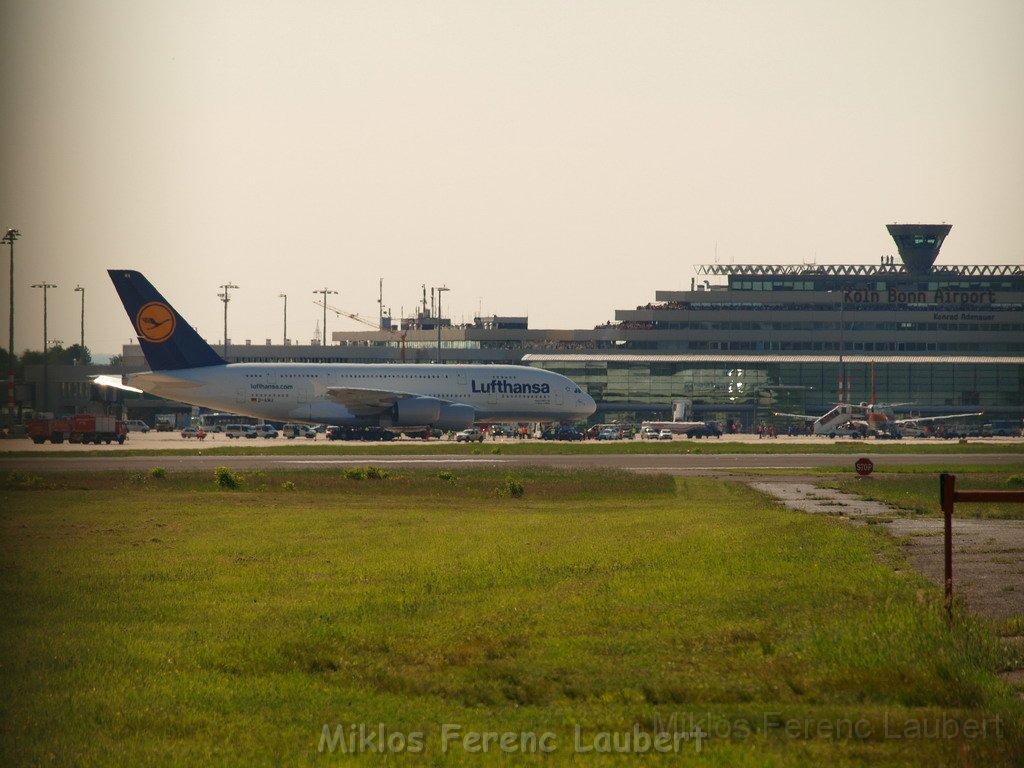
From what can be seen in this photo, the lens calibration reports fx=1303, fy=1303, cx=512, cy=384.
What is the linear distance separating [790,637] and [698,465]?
5078 centimetres

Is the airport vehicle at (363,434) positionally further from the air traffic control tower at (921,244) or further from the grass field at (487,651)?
the air traffic control tower at (921,244)

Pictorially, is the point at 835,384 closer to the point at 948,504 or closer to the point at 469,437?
the point at 469,437

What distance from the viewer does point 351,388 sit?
316ft

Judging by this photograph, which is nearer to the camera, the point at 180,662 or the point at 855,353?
the point at 180,662

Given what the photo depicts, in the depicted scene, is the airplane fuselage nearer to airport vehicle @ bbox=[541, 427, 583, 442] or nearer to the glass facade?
airport vehicle @ bbox=[541, 427, 583, 442]

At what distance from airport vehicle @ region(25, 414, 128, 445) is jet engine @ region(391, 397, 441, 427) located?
20.1m

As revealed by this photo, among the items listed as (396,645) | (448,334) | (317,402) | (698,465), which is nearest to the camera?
(396,645)

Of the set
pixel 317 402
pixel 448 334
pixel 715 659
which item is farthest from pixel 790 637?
pixel 448 334

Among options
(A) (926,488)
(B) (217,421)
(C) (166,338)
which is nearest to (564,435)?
(C) (166,338)

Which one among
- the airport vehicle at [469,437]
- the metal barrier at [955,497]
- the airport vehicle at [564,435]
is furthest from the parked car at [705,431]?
the metal barrier at [955,497]

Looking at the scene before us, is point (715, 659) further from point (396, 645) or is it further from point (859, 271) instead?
point (859, 271)

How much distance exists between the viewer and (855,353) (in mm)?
165875

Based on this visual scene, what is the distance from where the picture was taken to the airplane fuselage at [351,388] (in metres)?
92.2

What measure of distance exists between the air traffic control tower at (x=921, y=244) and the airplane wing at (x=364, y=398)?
98.4 metres
